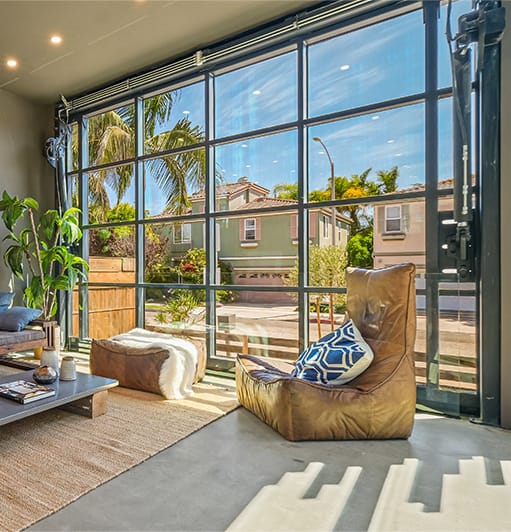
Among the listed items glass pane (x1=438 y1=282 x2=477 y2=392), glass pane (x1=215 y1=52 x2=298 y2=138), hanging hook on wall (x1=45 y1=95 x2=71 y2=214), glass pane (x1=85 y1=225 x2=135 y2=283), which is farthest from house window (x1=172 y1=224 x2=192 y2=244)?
glass pane (x1=438 y1=282 x2=477 y2=392)

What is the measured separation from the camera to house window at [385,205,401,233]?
3.19 m

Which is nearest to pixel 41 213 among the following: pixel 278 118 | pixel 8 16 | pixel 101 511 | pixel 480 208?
pixel 8 16

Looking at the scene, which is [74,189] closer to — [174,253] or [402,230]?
[174,253]

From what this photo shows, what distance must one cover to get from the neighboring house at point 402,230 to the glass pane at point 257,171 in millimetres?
802

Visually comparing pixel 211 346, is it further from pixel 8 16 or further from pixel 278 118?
pixel 8 16

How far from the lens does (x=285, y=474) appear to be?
6.45ft

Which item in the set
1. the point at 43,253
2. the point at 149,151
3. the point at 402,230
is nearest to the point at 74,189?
the point at 43,253

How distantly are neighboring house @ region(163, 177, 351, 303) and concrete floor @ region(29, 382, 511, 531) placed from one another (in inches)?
58.6

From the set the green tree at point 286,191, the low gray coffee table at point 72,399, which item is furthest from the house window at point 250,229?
the low gray coffee table at point 72,399

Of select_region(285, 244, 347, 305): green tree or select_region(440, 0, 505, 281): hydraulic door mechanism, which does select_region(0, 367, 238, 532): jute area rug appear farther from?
select_region(440, 0, 505, 281): hydraulic door mechanism

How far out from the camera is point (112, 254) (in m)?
4.95

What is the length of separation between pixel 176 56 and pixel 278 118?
54.7 inches

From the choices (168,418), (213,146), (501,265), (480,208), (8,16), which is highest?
(8,16)

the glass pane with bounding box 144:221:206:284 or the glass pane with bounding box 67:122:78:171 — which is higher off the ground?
the glass pane with bounding box 67:122:78:171
